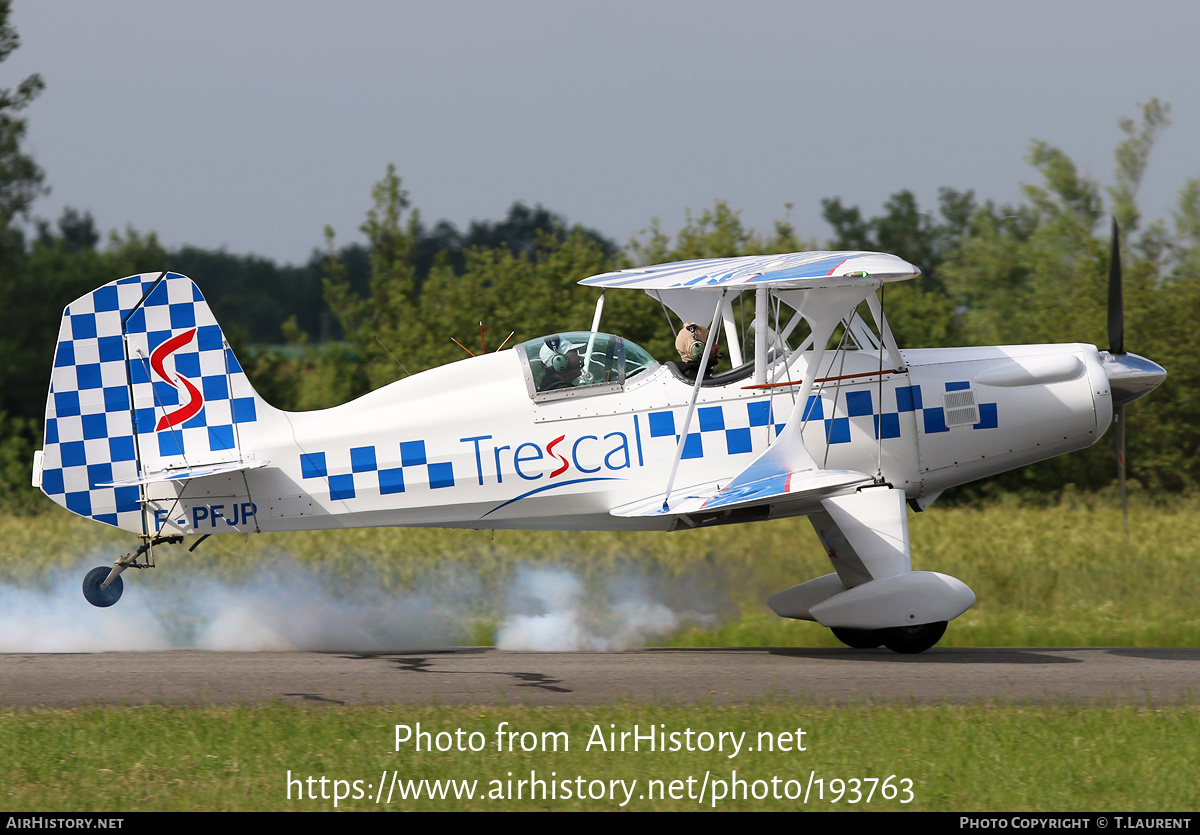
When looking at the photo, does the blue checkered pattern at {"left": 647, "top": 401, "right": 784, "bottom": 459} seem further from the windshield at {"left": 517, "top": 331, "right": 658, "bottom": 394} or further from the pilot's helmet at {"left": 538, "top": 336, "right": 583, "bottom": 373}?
the pilot's helmet at {"left": 538, "top": 336, "right": 583, "bottom": 373}

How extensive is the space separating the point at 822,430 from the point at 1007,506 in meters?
8.83

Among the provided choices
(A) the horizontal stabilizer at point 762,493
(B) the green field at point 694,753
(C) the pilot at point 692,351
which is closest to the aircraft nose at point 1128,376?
(B) the green field at point 694,753

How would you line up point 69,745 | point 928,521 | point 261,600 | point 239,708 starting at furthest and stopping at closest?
point 928,521, point 261,600, point 239,708, point 69,745

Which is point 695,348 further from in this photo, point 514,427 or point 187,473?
point 187,473

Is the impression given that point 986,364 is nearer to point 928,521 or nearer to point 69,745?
point 928,521

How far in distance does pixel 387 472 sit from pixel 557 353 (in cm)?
166

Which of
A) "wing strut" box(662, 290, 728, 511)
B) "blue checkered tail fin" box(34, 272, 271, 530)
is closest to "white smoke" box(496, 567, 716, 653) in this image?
"wing strut" box(662, 290, 728, 511)

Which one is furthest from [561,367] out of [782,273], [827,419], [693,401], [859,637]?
[859,637]

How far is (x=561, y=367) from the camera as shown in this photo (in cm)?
948

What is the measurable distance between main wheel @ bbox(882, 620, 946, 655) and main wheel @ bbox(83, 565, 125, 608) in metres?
6.24

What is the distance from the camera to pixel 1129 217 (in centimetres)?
3180

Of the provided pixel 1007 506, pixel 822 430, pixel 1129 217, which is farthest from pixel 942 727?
pixel 1129 217

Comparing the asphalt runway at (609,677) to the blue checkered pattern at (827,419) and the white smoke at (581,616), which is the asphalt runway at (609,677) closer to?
the white smoke at (581,616)

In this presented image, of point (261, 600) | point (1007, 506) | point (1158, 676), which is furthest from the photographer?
point (1007, 506)
